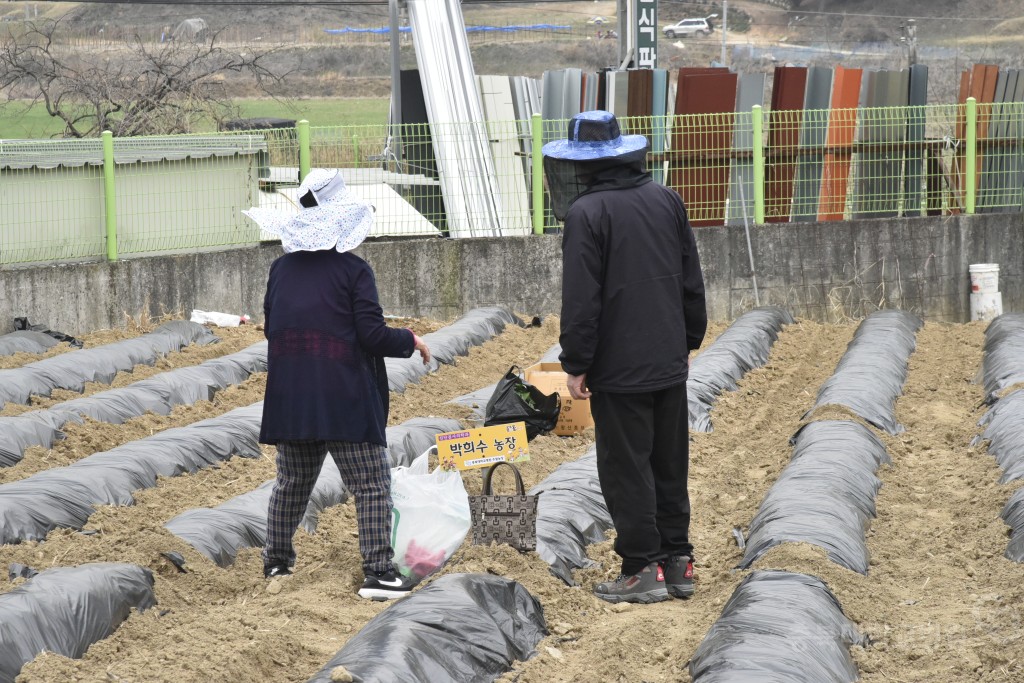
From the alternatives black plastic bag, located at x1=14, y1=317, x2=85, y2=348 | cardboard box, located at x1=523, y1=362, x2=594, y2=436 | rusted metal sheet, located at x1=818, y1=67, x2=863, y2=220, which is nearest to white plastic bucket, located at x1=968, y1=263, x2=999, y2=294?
rusted metal sheet, located at x1=818, y1=67, x2=863, y2=220

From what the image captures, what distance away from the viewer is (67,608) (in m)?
3.98

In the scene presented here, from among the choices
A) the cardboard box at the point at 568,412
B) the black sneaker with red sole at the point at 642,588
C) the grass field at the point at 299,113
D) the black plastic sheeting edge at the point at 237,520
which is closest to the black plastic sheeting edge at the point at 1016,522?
the black sneaker with red sole at the point at 642,588

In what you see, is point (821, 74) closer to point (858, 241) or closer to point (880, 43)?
point (858, 241)

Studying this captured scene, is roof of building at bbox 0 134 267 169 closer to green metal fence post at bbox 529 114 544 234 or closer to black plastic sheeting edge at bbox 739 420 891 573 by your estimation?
green metal fence post at bbox 529 114 544 234

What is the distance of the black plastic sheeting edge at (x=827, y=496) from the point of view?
473 centimetres

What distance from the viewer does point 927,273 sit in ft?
41.3

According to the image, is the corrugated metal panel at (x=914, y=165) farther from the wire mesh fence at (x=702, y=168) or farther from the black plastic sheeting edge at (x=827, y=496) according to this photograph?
the black plastic sheeting edge at (x=827, y=496)

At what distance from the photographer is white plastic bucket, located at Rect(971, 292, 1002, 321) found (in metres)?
12.4

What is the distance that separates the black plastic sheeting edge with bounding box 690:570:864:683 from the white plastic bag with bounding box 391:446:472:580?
111 centimetres

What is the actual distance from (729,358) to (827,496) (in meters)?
4.01

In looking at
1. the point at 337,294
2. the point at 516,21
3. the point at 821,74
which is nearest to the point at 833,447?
the point at 337,294

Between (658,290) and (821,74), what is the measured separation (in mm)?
9868

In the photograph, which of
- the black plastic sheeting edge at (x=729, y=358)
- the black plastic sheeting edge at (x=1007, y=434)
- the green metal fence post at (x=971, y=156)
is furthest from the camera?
the green metal fence post at (x=971, y=156)

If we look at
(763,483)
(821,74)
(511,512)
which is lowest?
(763,483)
